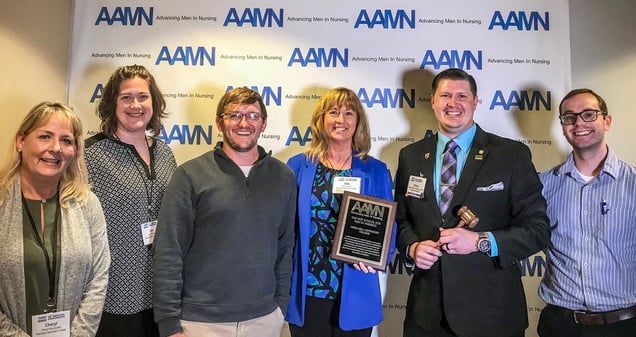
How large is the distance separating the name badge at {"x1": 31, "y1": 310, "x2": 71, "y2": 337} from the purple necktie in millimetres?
1829

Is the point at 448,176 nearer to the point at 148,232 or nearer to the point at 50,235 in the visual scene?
the point at 148,232

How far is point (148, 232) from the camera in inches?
86.4

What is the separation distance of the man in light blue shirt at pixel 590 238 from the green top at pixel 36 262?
2.49m

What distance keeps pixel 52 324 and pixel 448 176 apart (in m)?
1.98

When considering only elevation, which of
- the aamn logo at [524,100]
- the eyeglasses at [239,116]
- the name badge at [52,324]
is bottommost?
the name badge at [52,324]

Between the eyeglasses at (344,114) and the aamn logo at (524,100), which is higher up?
the aamn logo at (524,100)

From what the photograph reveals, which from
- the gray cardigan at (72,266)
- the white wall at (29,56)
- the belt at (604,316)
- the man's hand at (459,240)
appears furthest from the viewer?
the white wall at (29,56)

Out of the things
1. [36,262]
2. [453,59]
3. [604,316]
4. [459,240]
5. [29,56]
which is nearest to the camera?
[36,262]

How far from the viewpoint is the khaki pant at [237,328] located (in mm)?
2004

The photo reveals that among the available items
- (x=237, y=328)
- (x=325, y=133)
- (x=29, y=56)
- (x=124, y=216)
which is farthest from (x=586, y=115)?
(x=29, y=56)

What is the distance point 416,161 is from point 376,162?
255 millimetres

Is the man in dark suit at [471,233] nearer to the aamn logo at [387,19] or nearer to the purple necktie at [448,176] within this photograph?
the purple necktie at [448,176]

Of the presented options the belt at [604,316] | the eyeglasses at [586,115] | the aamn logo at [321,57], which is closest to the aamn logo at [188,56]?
the aamn logo at [321,57]

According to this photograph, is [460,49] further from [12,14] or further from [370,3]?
[12,14]
